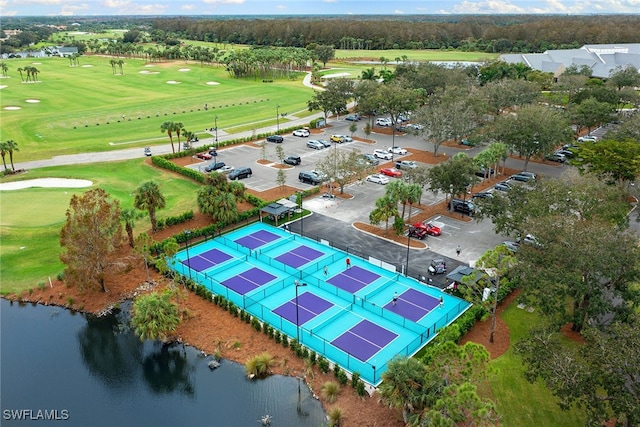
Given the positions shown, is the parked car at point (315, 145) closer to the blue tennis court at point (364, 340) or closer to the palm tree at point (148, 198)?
the palm tree at point (148, 198)

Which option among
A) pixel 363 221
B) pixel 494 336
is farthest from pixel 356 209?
pixel 494 336

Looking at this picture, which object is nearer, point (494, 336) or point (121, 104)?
point (494, 336)

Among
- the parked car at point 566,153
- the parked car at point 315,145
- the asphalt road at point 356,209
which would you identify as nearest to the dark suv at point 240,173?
the asphalt road at point 356,209

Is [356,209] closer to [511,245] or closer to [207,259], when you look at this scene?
[511,245]

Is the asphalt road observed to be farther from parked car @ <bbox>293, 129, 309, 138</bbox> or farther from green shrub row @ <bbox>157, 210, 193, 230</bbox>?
A: green shrub row @ <bbox>157, 210, 193, 230</bbox>

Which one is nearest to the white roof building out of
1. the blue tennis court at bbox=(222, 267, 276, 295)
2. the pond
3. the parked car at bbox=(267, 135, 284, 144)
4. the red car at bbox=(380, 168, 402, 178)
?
the parked car at bbox=(267, 135, 284, 144)

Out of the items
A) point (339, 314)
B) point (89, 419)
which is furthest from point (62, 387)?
point (339, 314)

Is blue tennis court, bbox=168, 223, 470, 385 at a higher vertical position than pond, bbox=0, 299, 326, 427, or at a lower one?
higher
